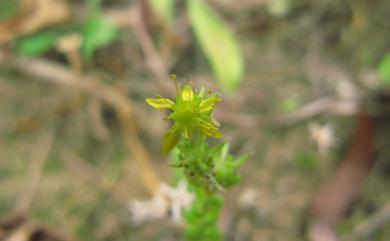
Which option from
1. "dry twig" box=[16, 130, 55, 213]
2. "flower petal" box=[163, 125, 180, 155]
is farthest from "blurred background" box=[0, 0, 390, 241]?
"flower petal" box=[163, 125, 180, 155]

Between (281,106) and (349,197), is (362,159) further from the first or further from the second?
(281,106)

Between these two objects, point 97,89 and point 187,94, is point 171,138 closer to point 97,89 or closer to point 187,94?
point 187,94

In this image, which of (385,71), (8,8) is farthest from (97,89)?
(385,71)

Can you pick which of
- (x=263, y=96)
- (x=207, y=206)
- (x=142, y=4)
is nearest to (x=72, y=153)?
(x=142, y=4)

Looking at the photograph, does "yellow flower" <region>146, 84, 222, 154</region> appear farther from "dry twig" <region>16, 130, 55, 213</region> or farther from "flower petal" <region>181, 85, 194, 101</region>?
"dry twig" <region>16, 130, 55, 213</region>

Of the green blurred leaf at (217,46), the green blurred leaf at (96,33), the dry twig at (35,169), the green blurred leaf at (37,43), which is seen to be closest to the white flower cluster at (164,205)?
the dry twig at (35,169)

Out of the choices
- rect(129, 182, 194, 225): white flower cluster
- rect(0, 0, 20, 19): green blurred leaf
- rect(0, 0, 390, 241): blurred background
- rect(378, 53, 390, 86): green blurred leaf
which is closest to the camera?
rect(129, 182, 194, 225): white flower cluster

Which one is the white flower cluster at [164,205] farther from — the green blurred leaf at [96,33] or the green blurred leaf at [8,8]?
the green blurred leaf at [8,8]

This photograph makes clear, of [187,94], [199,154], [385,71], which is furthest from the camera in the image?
[385,71]
